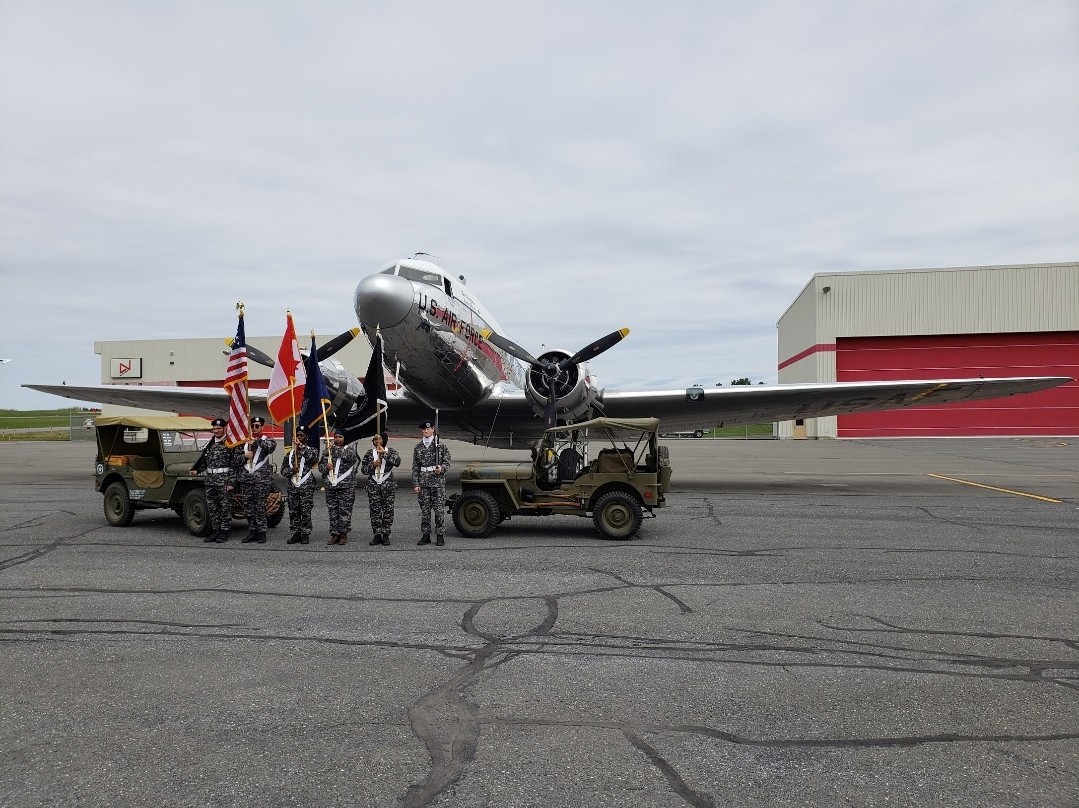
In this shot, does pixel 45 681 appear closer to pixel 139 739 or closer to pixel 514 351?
pixel 139 739

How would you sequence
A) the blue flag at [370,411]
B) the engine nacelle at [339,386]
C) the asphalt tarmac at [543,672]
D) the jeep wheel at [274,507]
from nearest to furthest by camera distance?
the asphalt tarmac at [543,672] → the jeep wheel at [274,507] → the blue flag at [370,411] → the engine nacelle at [339,386]

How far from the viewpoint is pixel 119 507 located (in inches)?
498

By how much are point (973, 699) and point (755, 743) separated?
1706 millimetres

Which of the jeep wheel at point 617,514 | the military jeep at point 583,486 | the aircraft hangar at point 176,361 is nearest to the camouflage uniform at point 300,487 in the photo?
the military jeep at point 583,486

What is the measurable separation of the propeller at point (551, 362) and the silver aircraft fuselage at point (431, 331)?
814 millimetres

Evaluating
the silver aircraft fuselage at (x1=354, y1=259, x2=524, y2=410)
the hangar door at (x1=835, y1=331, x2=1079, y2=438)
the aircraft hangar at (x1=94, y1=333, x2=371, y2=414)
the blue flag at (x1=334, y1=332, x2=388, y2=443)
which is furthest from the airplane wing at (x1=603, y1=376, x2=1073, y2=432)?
the aircraft hangar at (x1=94, y1=333, x2=371, y2=414)

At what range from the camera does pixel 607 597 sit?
7.69 meters

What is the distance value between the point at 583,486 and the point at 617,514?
26.1 inches

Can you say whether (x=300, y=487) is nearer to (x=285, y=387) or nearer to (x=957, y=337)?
(x=285, y=387)

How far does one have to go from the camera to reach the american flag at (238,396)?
11523 millimetres

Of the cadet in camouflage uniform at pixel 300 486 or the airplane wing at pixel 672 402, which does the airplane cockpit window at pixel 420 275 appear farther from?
the cadet in camouflage uniform at pixel 300 486

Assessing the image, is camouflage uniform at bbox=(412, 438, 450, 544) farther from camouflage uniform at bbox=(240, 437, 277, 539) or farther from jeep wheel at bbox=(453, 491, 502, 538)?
camouflage uniform at bbox=(240, 437, 277, 539)

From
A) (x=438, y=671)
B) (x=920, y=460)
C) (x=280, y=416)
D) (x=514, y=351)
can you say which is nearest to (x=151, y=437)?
(x=280, y=416)

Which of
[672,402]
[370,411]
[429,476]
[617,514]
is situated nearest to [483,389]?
[672,402]
